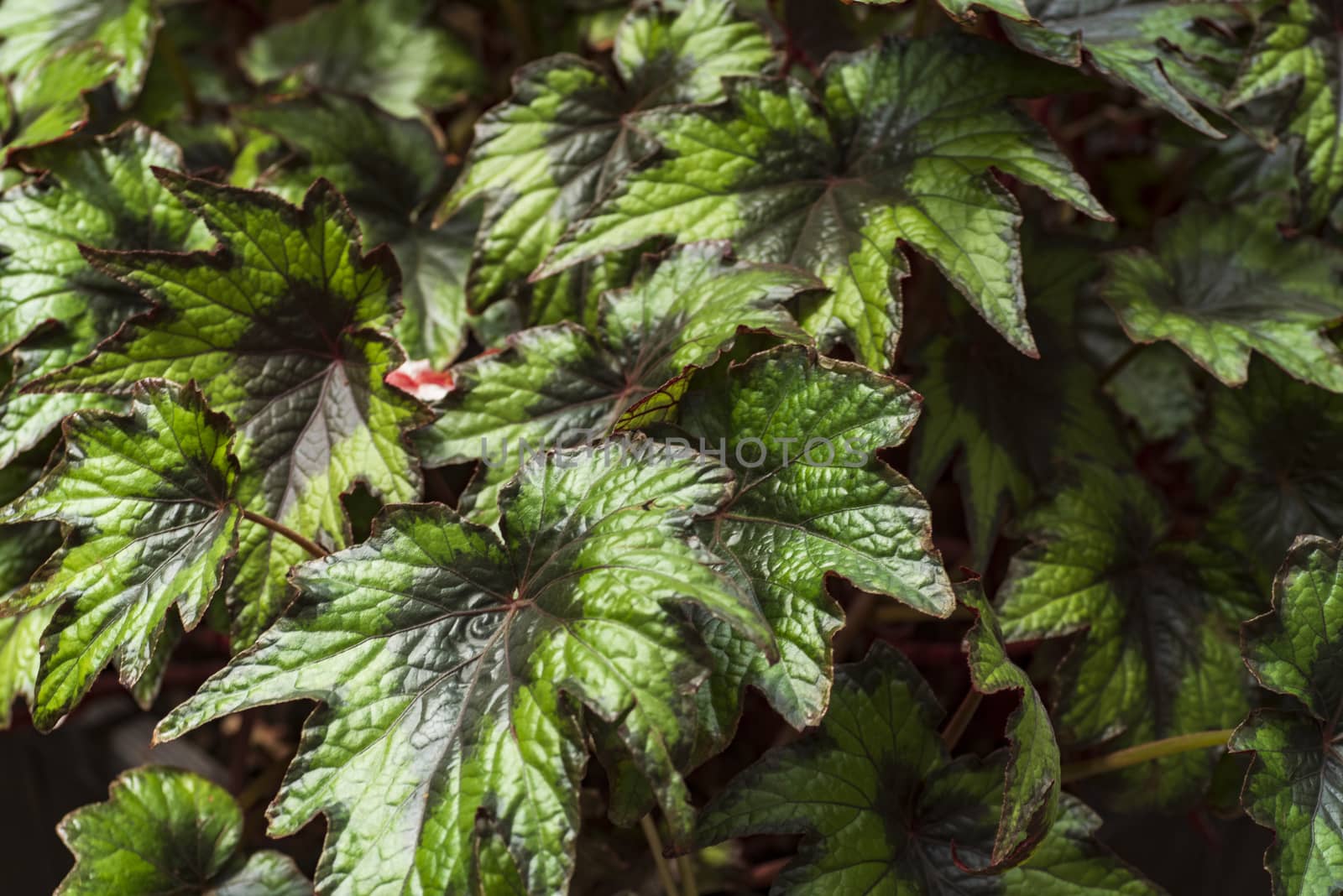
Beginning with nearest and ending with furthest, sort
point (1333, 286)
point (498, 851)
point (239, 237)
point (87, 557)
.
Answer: point (498, 851) < point (87, 557) < point (239, 237) < point (1333, 286)

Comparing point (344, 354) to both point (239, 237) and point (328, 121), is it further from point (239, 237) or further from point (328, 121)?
point (328, 121)

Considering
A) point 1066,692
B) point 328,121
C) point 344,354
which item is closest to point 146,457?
point 344,354

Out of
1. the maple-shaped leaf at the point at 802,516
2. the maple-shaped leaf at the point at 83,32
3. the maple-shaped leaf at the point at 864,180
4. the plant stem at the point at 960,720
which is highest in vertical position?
the maple-shaped leaf at the point at 83,32

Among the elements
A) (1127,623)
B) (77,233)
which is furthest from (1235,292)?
(77,233)

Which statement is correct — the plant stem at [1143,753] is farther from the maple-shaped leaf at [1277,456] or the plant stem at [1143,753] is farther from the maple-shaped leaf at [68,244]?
the maple-shaped leaf at [68,244]

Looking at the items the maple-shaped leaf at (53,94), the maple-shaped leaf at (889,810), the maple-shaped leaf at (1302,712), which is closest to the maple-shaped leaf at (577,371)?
the maple-shaped leaf at (889,810)

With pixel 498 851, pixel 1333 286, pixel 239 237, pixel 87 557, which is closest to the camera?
pixel 498 851

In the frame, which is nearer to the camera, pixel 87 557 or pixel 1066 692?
pixel 87 557
